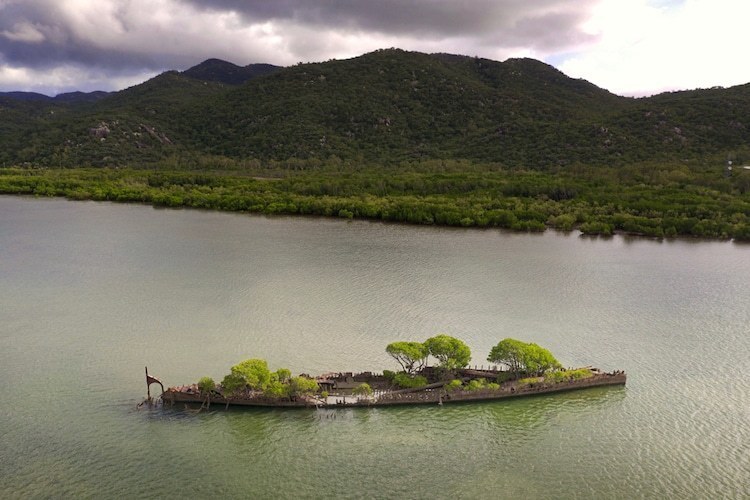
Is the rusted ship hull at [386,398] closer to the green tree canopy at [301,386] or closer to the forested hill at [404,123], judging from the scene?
the green tree canopy at [301,386]

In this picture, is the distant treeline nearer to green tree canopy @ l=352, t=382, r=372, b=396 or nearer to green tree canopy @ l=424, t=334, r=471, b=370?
green tree canopy @ l=424, t=334, r=471, b=370

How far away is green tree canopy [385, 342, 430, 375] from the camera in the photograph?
26.3m

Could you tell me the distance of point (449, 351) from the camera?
26.5 m

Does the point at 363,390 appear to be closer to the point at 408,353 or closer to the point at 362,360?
the point at 408,353

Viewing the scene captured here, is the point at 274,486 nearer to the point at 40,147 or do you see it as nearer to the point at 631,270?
the point at 631,270

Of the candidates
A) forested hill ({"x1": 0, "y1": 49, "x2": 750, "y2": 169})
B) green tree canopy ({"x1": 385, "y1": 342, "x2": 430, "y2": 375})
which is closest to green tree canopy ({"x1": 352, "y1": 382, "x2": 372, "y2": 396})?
green tree canopy ({"x1": 385, "y1": 342, "x2": 430, "y2": 375})

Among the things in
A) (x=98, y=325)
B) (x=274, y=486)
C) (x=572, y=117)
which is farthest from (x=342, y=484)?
(x=572, y=117)

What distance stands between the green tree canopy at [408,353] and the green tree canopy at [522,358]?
344cm

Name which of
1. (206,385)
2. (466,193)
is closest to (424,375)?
(206,385)

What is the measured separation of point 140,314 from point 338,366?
1512 cm

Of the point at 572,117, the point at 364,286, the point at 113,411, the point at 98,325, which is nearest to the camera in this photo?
the point at 113,411

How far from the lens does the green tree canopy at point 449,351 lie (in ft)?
86.9

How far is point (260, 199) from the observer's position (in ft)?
270

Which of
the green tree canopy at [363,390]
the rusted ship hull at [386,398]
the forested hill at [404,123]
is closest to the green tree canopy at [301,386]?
the rusted ship hull at [386,398]
